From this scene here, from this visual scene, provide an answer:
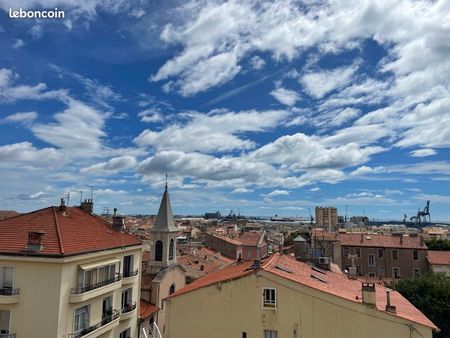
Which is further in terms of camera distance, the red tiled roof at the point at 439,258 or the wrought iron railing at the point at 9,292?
the red tiled roof at the point at 439,258

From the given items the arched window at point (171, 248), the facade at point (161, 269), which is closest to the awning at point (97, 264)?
the facade at point (161, 269)

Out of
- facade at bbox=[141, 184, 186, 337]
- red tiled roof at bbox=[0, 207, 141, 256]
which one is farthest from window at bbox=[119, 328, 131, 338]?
red tiled roof at bbox=[0, 207, 141, 256]

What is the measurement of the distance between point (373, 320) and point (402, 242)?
61216mm

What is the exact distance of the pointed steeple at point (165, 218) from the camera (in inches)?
1836

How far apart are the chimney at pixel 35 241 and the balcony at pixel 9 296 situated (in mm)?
2719

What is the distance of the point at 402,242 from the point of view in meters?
76.4

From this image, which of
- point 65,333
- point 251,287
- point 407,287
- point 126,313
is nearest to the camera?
point 65,333

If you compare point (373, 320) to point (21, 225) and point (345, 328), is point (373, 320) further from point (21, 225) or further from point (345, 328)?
point (21, 225)

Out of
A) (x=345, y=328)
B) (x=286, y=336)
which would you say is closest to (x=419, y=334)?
(x=345, y=328)

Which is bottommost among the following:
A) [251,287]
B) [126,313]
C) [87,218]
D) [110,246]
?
[126,313]

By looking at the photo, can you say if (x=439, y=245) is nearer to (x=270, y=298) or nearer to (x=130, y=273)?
(x=270, y=298)

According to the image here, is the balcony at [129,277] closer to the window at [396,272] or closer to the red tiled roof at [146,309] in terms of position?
the red tiled roof at [146,309]

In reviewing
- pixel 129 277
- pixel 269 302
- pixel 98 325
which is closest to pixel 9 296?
pixel 98 325

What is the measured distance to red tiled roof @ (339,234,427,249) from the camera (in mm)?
74875
